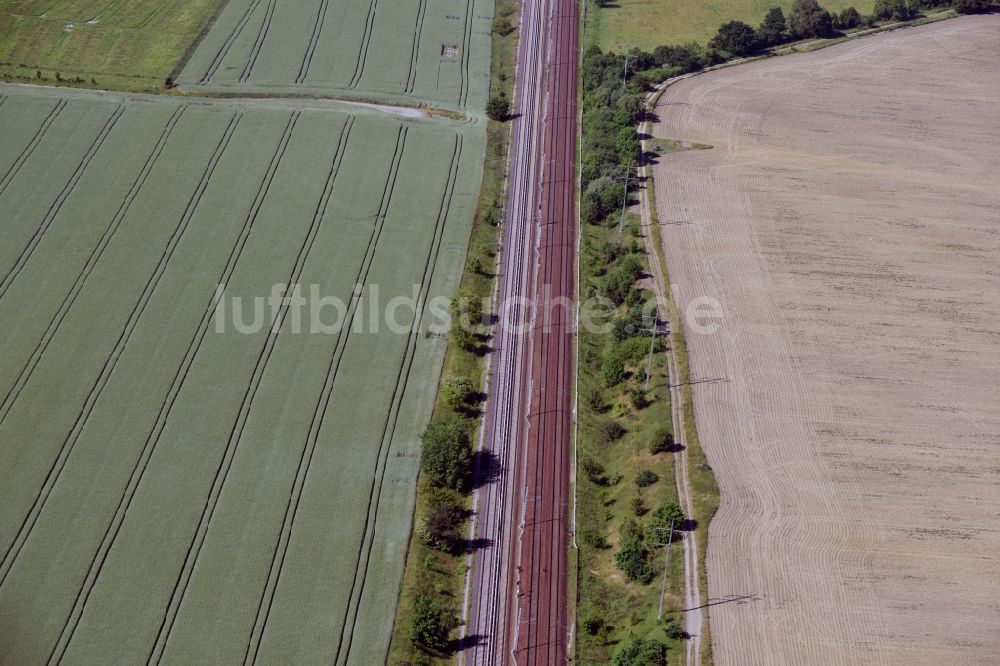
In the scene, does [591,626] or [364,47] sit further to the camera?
[364,47]

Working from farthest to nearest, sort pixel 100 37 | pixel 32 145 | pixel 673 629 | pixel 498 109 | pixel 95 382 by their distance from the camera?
pixel 100 37
pixel 498 109
pixel 32 145
pixel 95 382
pixel 673 629

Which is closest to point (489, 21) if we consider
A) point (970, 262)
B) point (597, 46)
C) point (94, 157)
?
point (597, 46)

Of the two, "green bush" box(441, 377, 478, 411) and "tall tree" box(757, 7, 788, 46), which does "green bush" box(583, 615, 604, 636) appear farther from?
"tall tree" box(757, 7, 788, 46)

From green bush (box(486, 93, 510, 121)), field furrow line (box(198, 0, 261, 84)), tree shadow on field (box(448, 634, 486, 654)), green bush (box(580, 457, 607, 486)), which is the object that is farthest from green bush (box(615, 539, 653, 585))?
field furrow line (box(198, 0, 261, 84))

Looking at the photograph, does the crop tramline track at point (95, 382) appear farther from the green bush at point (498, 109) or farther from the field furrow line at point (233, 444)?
the green bush at point (498, 109)

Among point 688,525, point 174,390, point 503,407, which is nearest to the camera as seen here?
point 688,525

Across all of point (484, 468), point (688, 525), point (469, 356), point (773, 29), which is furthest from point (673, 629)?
point (773, 29)

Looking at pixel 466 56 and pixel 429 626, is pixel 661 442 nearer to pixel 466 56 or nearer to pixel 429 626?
pixel 429 626
